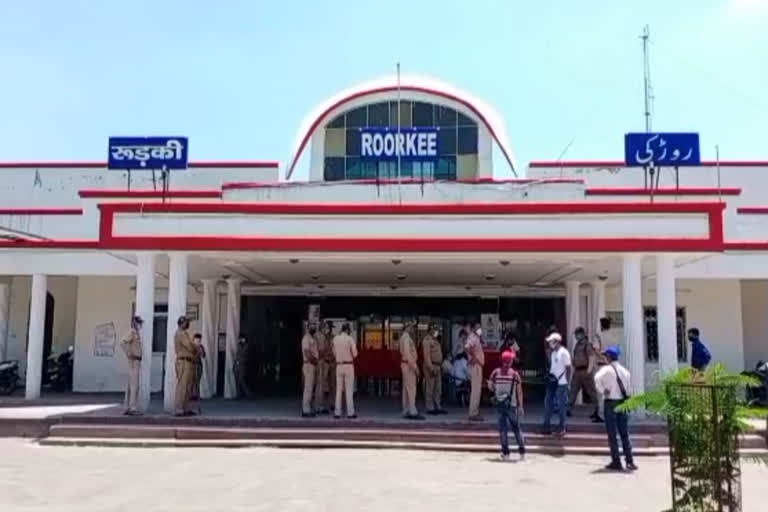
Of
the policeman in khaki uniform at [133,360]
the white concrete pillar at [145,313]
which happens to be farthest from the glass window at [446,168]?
the policeman in khaki uniform at [133,360]

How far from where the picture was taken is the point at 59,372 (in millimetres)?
19531

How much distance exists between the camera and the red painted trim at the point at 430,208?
1330 centimetres

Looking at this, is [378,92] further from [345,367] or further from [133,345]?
[133,345]

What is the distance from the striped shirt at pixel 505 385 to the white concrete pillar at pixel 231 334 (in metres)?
8.54

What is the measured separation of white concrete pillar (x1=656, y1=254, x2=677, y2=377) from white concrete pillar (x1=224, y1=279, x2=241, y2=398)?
9.40m

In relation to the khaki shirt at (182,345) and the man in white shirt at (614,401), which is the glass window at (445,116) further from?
the man in white shirt at (614,401)

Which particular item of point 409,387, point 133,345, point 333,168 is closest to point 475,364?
point 409,387

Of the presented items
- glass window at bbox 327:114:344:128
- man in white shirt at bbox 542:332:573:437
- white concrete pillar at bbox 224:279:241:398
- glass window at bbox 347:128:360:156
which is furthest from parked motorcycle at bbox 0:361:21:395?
man in white shirt at bbox 542:332:573:437

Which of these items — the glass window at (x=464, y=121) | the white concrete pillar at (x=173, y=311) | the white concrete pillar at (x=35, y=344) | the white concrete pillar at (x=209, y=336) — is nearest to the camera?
the white concrete pillar at (x=173, y=311)

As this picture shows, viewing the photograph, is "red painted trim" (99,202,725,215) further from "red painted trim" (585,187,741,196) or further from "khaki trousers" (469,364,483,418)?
"red painted trim" (585,187,741,196)

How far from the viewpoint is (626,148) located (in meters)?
18.9

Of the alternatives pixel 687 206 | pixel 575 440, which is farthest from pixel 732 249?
pixel 575 440

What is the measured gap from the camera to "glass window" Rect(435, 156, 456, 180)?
78.3 ft

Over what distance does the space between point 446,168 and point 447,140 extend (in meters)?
0.88
